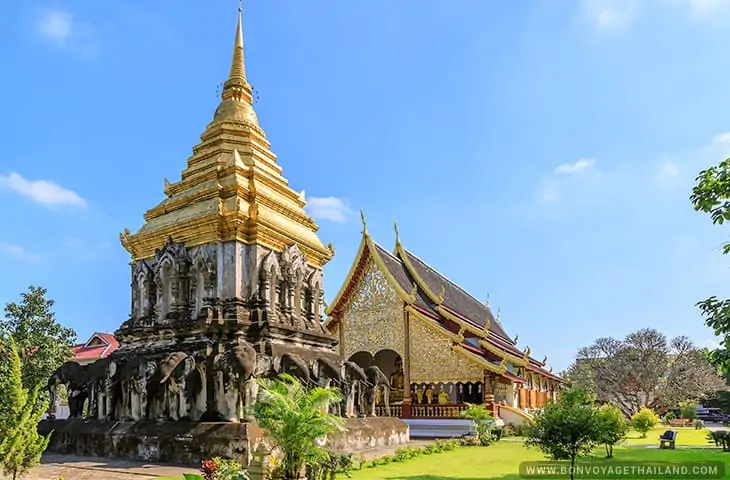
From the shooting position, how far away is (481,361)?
759 inches

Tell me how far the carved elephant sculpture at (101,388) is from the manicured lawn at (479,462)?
17.6 feet

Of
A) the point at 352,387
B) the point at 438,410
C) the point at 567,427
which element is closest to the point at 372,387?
the point at 352,387

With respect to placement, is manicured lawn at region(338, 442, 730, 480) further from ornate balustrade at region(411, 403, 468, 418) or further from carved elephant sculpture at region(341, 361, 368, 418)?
ornate balustrade at region(411, 403, 468, 418)

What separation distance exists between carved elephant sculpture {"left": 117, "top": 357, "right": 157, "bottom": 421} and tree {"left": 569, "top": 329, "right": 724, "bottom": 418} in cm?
3004

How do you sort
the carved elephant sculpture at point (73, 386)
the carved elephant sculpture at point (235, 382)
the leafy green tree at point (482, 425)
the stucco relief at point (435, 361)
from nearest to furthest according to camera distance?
the carved elephant sculpture at point (235, 382), the carved elephant sculpture at point (73, 386), the leafy green tree at point (482, 425), the stucco relief at point (435, 361)

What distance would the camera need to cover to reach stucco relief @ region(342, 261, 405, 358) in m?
21.1

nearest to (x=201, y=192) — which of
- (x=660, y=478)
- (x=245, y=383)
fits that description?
(x=245, y=383)

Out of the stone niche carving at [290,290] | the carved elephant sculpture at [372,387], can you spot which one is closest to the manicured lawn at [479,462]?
the carved elephant sculpture at [372,387]

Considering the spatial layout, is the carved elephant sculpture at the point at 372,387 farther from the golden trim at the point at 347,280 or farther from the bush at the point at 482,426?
the golden trim at the point at 347,280

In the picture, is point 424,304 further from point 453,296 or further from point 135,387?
point 135,387

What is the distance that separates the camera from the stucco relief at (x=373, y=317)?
21141mm

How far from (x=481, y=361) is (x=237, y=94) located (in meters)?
11.1

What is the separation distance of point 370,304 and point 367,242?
2.26m

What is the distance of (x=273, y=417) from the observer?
23.7 ft
